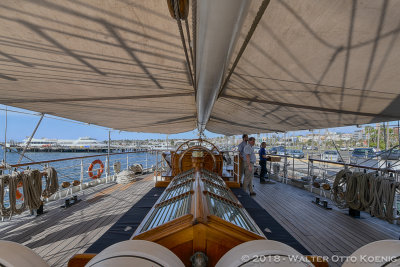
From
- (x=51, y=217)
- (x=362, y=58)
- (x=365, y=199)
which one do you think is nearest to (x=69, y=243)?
(x=51, y=217)

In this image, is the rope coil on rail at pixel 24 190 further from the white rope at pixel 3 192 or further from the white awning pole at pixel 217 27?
the white awning pole at pixel 217 27

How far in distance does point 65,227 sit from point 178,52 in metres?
2.86

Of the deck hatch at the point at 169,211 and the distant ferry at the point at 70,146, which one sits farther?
the distant ferry at the point at 70,146

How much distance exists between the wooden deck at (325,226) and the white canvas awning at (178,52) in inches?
68.9

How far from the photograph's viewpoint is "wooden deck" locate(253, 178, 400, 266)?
95.5 inches

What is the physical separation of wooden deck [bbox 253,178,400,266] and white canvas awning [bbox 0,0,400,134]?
1.75 m

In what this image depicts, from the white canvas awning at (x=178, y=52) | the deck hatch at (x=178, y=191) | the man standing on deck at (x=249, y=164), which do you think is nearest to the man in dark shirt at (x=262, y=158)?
the man standing on deck at (x=249, y=164)

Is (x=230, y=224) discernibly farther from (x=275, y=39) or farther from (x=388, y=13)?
(x=388, y=13)

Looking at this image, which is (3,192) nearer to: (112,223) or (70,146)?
(112,223)

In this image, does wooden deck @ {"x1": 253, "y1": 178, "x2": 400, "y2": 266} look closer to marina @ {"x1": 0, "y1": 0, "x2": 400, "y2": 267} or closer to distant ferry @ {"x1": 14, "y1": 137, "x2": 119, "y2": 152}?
marina @ {"x1": 0, "y1": 0, "x2": 400, "y2": 267}

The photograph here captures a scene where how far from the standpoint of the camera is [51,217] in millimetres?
3164

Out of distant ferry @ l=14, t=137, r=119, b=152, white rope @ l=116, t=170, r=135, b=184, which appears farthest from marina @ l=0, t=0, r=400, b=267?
distant ferry @ l=14, t=137, r=119, b=152

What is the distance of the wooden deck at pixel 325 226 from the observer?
243 centimetres

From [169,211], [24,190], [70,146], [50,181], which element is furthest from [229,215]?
[70,146]
